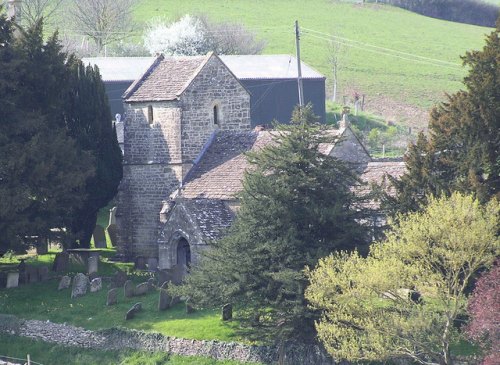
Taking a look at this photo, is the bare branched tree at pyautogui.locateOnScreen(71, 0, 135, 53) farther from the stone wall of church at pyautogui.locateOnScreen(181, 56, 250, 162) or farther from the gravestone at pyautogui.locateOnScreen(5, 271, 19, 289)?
the gravestone at pyautogui.locateOnScreen(5, 271, 19, 289)

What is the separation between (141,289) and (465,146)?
44.6ft

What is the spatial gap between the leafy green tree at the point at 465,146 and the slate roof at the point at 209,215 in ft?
27.5

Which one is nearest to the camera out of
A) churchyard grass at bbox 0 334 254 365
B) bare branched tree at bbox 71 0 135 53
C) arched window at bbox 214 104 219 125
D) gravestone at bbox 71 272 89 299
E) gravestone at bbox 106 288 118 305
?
churchyard grass at bbox 0 334 254 365

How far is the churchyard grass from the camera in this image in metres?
43.4

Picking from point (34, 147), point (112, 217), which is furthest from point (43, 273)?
point (112, 217)

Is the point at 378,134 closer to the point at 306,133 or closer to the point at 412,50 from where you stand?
the point at 412,50

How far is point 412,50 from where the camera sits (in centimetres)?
11719

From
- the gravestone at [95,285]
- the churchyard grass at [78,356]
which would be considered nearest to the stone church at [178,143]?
the gravestone at [95,285]

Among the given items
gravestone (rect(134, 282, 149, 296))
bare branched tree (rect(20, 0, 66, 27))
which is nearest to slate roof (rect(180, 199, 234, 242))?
gravestone (rect(134, 282, 149, 296))

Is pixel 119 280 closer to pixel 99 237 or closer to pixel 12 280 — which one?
pixel 12 280

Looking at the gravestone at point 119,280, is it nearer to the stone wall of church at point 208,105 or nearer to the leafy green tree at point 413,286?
the stone wall of church at point 208,105

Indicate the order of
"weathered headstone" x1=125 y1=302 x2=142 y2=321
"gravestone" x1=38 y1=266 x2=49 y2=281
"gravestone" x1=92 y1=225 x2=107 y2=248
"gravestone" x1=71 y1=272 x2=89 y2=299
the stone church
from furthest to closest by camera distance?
"gravestone" x1=92 y1=225 x2=107 y2=248 → the stone church → "gravestone" x1=38 y1=266 x2=49 y2=281 → "gravestone" x1=71 y1=272 x2=89 y2=299 → "weathered headstone" x1=125 y1=302 x2=142 y2=321

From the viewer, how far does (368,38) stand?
392ft

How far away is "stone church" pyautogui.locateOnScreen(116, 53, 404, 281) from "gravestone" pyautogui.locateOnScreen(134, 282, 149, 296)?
361 cm
